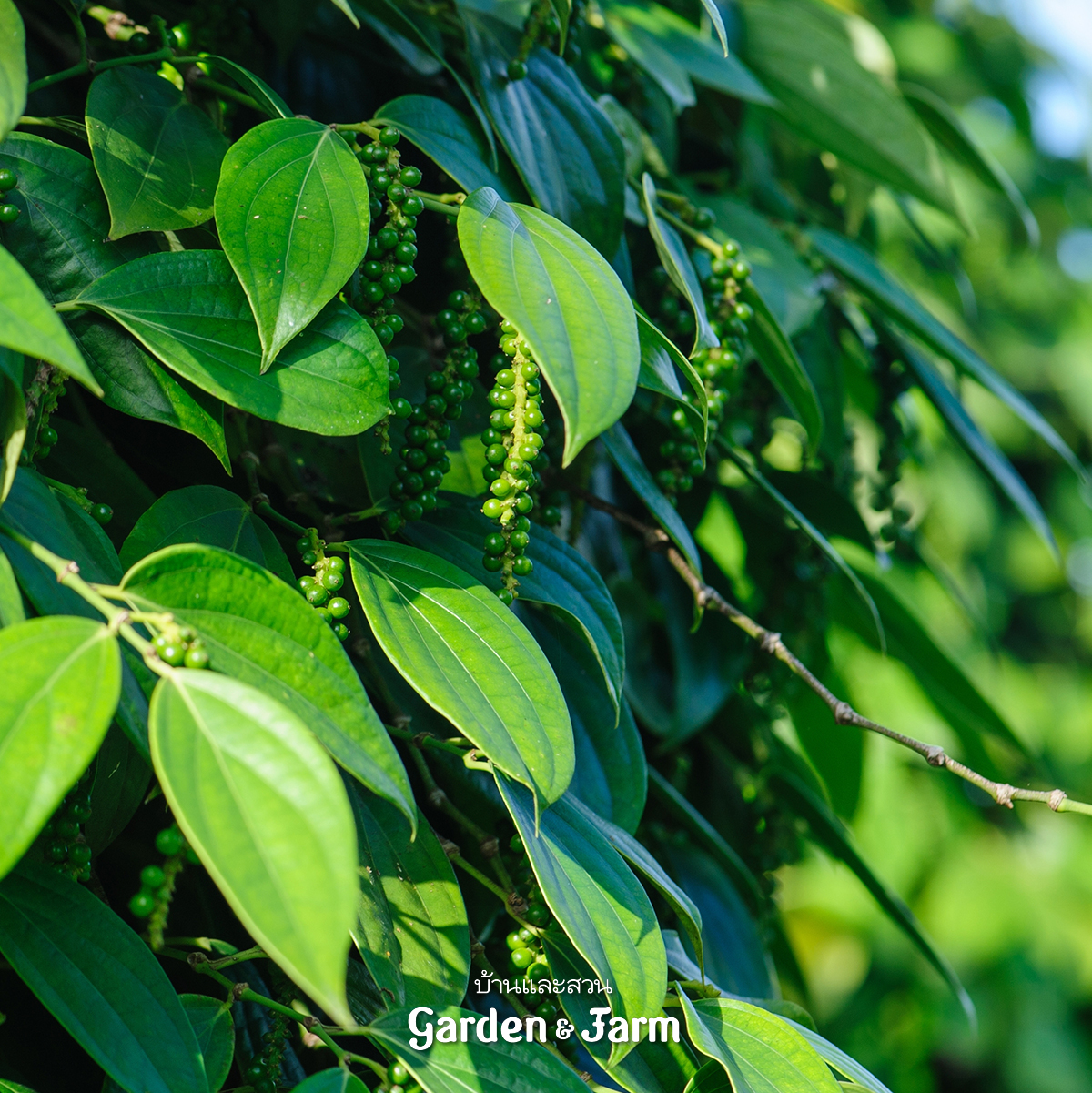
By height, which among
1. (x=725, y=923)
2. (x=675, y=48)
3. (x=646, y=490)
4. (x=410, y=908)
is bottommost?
(x=725, y=923)

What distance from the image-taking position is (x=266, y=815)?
22 centimetres

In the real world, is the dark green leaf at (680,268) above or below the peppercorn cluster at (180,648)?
above

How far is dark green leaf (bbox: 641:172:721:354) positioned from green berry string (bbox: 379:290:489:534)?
8cm

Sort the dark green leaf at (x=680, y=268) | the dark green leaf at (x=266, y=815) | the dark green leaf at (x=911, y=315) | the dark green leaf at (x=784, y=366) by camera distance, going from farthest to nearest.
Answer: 1. the dark green leaf at (x=911, y=315)
2. the dark green leaf at (x=784, y=366)
3. the dark green leaf at (x=680, y=268)
4. the dark green leaf at (x=266, y=815)

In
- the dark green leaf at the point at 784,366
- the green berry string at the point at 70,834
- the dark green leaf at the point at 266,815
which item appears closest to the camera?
the dark green leaf at the point at 266,815

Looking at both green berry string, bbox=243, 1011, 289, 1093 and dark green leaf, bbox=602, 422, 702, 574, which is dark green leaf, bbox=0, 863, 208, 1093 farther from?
dark green leaf, bbox=602, 422, 702, 574

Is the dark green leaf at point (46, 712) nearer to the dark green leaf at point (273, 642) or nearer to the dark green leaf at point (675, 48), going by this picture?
the dark green leaf at point (273, 642)

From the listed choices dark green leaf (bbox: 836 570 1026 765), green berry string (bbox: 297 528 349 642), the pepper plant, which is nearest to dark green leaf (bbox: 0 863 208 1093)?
the pepper plant

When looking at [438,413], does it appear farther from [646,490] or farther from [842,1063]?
[842,1063]

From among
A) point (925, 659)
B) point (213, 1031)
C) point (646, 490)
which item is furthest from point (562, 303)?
point (925, 659)

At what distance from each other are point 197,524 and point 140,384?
0.05 meters

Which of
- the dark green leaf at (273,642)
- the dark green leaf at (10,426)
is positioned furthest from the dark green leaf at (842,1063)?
the dark green leaf at (10,426)

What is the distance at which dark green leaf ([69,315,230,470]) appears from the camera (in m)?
0.33

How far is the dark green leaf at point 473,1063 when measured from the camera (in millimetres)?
304
